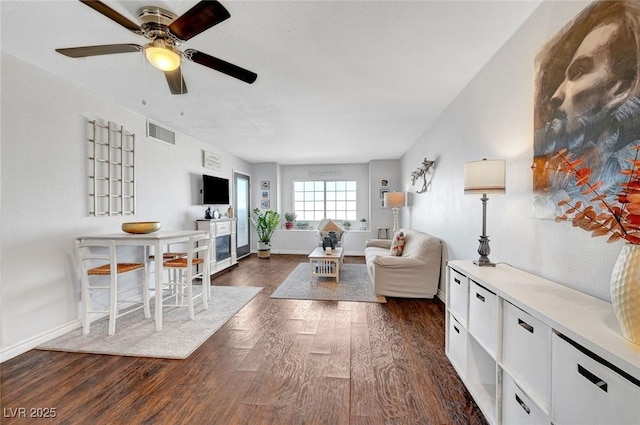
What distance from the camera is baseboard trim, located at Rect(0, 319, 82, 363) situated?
2.12 meters

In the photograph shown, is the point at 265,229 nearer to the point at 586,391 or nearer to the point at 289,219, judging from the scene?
the point at 289,219

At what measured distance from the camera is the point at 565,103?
142 centimetres

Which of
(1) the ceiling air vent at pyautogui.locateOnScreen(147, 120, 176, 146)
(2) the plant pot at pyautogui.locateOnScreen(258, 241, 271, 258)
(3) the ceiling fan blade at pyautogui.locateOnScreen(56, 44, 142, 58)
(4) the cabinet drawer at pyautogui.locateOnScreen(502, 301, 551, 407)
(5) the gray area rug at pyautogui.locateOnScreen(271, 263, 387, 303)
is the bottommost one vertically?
(5) the gray area rug at pyautogui.locateOnScreen(271, 263, 387, 303)

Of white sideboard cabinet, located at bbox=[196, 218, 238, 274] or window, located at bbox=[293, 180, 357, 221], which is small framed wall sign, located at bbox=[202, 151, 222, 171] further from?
window, located at bbox=[293, 180, 357, 221]

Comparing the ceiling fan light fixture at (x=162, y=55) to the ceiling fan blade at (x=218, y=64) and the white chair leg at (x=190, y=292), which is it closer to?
the ceiling fan blade at (x=218, y=64)

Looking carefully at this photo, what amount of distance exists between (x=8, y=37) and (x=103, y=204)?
5.20 feet

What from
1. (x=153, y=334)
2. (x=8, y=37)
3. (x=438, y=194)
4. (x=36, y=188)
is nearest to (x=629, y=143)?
(x=438, y=194)

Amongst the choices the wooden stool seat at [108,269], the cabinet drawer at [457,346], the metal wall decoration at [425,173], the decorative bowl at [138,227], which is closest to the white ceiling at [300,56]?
the metal wall decoration at [425,173]

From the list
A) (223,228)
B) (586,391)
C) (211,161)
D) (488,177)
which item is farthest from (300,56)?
(223,228)

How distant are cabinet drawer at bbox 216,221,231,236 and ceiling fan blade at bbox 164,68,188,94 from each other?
120 inches

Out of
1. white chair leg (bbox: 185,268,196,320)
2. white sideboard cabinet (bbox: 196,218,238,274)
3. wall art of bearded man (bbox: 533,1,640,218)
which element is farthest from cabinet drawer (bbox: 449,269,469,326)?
white sideboard cabinet (bbox: 196,218,238,274)

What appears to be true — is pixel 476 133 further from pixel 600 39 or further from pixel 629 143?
pixel 629 143

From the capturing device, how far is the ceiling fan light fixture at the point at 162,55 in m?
1.63

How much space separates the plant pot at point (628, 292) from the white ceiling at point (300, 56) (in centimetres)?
159
